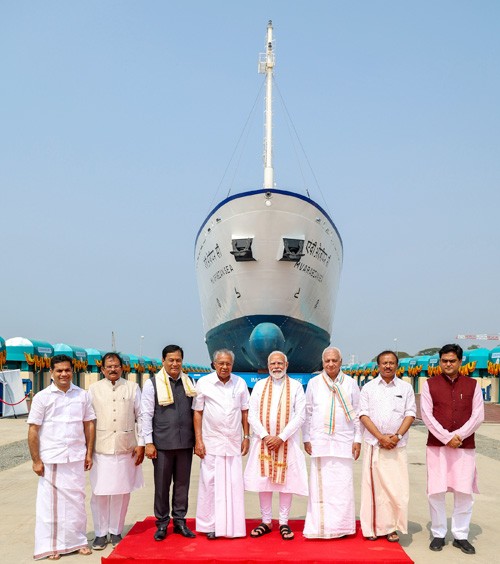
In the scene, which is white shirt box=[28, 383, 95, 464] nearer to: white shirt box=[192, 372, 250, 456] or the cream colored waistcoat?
the cream colored waistcoat

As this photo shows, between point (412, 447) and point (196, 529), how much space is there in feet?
22.1

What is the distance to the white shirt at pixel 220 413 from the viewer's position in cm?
454

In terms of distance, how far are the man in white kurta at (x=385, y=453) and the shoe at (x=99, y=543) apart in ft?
6.67

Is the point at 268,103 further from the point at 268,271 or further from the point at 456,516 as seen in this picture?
the point at 456,516

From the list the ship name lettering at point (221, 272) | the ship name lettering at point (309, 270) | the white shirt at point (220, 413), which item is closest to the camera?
the white shirt at point (220, 413)

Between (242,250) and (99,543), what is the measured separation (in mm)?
13247

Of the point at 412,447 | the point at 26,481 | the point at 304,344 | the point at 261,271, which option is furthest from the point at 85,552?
the point at 304,344

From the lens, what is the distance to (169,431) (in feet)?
14.9

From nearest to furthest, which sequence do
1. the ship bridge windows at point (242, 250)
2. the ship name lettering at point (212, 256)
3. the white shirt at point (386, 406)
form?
1. the white shirt at point (386, 406)
2. the ship bridge windows at point (242, 250)
3. the ship name lettering at point (212, 256)

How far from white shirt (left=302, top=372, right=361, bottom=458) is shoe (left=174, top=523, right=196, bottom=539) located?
3.71 feet

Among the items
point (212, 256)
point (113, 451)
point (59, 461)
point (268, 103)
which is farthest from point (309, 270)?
point (59, 461)

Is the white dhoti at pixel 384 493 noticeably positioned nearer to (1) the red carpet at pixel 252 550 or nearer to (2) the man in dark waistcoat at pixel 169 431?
(1) the red carpet at pixel 252 550

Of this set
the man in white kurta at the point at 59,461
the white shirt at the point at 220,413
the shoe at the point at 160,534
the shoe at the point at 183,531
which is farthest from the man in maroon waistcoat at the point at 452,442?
the man in white kurta at the point at 59,461

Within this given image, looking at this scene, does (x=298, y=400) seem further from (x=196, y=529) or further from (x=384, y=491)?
(x=196, y=529)
